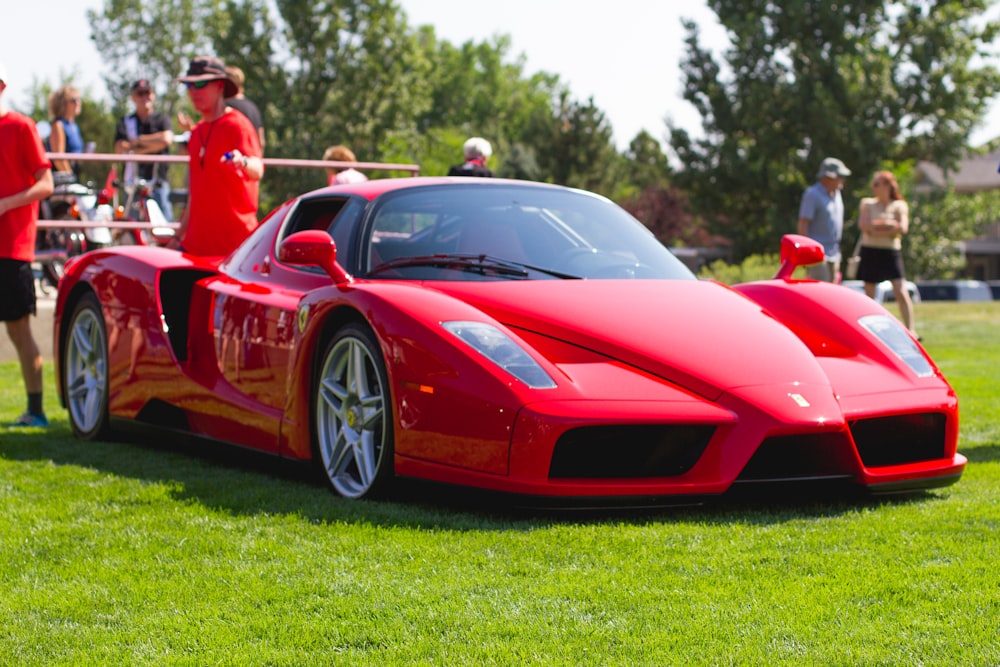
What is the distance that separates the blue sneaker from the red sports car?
1.47 metres

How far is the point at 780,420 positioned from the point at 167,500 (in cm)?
228

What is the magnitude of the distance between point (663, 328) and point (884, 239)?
8.95 metres

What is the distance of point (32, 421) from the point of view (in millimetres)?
8312

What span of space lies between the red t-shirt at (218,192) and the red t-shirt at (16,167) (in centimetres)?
83

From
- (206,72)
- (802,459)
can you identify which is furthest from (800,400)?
(206,72)

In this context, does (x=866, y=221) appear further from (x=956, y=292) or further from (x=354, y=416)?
(x=956, y=292)

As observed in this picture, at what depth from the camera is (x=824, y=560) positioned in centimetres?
413

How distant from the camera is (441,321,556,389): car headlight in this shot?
4.84 meters

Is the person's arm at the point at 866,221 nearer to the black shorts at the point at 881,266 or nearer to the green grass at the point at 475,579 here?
the black shorts at the point at 881,266

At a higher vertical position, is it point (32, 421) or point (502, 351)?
point (502, 351)

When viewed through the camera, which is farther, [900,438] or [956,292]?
[956,292]

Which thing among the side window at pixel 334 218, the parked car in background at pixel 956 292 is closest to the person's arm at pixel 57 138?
the side window at pixel 334 218

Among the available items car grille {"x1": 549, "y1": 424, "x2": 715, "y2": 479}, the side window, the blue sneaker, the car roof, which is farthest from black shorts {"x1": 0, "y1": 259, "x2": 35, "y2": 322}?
car grille {"x1": 549, "y1": 424, "x2": 715, "y2": 479}

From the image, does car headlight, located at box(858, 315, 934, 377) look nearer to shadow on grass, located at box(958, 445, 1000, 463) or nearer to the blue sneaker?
shadow on grass, located at box(958, 445, 1000, 463)
